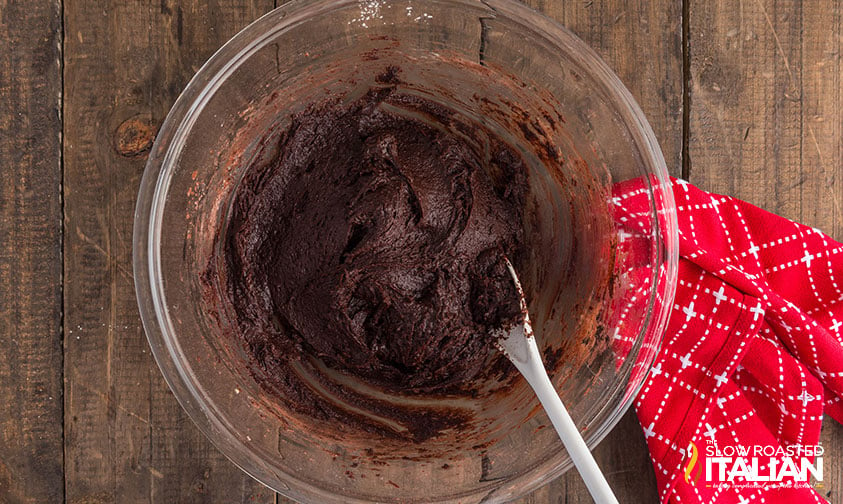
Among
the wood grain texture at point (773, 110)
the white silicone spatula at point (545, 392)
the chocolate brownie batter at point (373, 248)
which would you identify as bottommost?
the white silicone spatula at point (545, 392)

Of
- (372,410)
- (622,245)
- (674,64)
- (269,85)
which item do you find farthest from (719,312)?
(269,85)

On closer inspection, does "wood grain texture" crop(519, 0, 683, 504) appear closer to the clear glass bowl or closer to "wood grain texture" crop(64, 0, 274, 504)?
→ the clear glass bowl

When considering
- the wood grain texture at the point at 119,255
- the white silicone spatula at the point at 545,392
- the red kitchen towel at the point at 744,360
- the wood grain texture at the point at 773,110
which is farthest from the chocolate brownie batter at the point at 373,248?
the wood grain texture at the point at 773,110

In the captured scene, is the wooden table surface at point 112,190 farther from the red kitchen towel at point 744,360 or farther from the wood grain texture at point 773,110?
the red kitchen towel at point 744,360

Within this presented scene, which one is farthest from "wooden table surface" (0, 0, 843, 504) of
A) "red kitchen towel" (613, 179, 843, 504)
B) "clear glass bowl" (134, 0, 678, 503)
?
"clear glass bowl" (134, 0, 678, 503)

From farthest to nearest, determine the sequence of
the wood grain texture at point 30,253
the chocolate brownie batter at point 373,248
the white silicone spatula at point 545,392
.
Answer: the wood grain texture at point 30,253
the chocolate brownie batter at point 373,248
the white silicone spatula at point 545,392

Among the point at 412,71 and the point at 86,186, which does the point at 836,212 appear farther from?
the point at 86,186

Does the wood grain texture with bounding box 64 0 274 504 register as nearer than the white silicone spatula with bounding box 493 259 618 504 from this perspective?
No

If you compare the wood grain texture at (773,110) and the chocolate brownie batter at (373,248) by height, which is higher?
the wood grain texture at (773,110)
